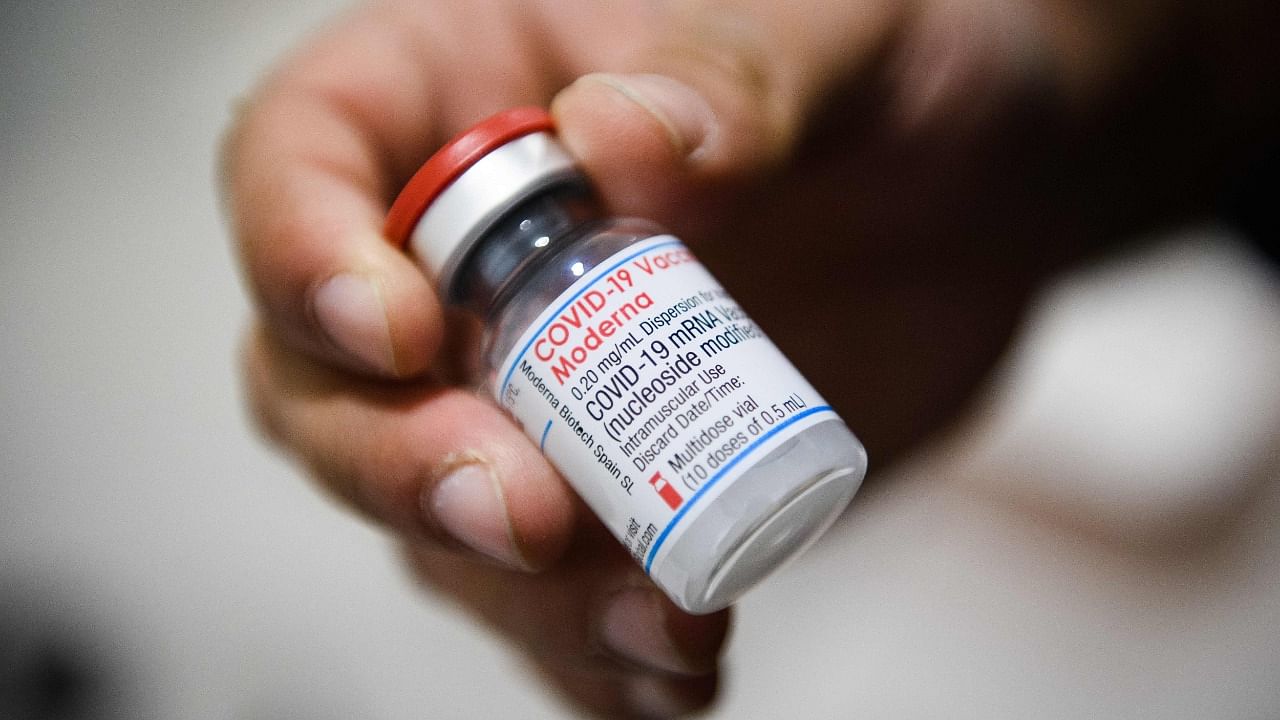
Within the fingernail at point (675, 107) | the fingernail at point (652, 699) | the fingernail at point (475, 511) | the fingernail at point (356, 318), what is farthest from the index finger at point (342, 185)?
the fingernail at point (652, 699)

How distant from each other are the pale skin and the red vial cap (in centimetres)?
4

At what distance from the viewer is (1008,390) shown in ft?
4.35

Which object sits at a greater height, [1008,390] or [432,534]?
[432,534]

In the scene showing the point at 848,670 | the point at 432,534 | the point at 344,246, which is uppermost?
the point at 344,246

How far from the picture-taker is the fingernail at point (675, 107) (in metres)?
0.71

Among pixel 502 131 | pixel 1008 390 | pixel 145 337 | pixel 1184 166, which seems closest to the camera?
pixel 502 131

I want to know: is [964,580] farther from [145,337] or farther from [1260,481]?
[145,337]

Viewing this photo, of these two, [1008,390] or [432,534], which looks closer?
[432,534]

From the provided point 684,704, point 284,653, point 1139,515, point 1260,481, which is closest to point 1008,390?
point 1139,515

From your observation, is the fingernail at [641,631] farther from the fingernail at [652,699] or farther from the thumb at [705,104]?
the thumb at [705,104]

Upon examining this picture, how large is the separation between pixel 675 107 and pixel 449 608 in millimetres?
752

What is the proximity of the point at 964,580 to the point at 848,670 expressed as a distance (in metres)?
0.20

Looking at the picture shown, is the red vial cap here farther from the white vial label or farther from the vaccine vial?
the white vial label

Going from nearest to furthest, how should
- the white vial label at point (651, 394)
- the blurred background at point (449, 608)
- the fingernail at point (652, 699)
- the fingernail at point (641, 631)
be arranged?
the white vial label at point (651, 394) → the fingernail at point (641, 631) → the fingernail at point (652, 699) → the blurred background at point (449, 608)
